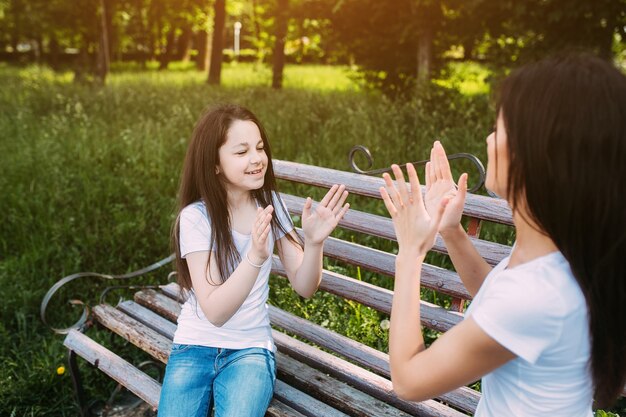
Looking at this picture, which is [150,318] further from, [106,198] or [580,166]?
[580,166]

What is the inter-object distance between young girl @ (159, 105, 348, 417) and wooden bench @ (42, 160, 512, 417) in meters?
0.19

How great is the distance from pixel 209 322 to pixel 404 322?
1.07 m

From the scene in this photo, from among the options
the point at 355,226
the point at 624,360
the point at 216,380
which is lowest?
the point at 216,380

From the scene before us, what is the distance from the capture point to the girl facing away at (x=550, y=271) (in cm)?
113

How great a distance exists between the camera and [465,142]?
204 inches

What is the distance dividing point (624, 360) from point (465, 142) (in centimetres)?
402

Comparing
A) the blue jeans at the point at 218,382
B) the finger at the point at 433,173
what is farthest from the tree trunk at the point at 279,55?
Answer: the finger at the point at 433,173

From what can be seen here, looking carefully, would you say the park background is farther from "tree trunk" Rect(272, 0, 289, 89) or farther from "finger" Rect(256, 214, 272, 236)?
"finger" Rect(256, 214, 272, 236)

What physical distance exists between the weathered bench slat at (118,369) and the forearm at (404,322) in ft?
4.41

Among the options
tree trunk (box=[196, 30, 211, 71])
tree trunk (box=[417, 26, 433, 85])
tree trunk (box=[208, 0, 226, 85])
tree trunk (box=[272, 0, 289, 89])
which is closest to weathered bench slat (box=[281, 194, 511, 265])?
tree trunk (box=[417, 26, 433, 85])

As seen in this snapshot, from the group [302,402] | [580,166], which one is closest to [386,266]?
[302,402]

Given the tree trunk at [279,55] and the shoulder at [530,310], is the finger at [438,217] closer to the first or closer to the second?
the shoulder at [530,310]

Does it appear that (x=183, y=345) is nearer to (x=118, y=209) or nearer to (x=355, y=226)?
(x=355, y=226)

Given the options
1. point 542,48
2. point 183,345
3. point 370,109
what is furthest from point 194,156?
point 542,48
